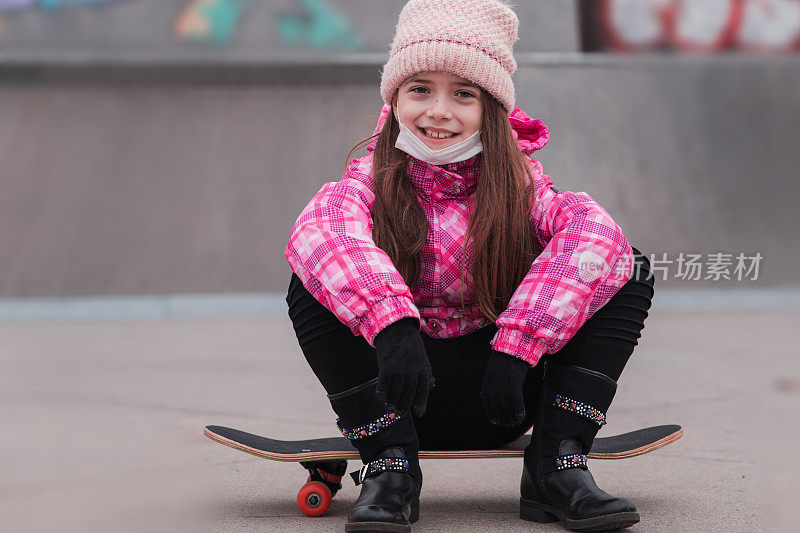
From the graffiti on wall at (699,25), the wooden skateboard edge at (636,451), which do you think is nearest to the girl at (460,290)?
the wooden skateboard edge at (636,451)

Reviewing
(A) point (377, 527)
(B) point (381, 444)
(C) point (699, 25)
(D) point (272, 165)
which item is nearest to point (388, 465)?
(B) point (381, 444)

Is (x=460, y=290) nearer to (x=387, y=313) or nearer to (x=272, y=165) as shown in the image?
(x=387, y=313)

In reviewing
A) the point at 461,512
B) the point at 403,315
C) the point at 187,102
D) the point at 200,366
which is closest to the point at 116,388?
the point at 200,366

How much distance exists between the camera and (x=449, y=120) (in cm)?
199

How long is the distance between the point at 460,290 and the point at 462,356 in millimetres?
131

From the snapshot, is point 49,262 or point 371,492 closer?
point 371,492

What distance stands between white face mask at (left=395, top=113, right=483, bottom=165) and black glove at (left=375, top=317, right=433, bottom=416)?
0.47 m

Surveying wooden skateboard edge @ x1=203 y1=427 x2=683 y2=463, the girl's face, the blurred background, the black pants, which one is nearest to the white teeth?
the girl's face

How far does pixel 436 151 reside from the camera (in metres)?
1.97

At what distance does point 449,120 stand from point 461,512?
0.79m

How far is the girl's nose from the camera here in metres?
1.98

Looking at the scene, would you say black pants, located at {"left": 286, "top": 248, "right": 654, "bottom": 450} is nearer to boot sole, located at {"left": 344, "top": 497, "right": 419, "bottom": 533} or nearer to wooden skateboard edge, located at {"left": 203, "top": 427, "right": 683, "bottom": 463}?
wooden skateboard edge, located at {"left": 203, "top": 427, "right": 683, "bottom": 463}

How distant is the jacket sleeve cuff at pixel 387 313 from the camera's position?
1.61 m

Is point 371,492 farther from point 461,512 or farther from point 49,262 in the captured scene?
point 49,262
